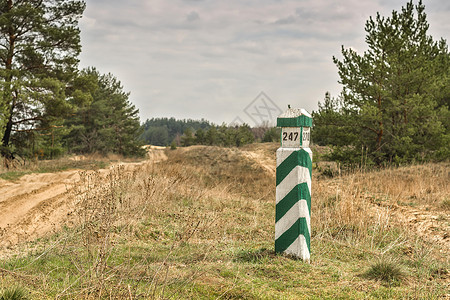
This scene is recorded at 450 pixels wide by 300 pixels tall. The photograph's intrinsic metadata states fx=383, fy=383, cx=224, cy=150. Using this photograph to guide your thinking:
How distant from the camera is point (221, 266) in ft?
13.7

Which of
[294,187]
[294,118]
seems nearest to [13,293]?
[294,187]

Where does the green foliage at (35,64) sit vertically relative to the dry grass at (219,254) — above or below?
above

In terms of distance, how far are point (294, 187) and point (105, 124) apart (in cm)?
4006

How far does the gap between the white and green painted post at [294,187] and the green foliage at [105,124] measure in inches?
1293

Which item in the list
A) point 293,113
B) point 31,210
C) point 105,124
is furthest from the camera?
point 105,124

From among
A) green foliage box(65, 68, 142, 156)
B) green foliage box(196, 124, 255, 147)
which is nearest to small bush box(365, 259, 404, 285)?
green foliage box(65, 68, 142, 156)

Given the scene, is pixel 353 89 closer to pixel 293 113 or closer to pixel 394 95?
pixel 394 95

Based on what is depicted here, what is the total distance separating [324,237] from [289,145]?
6.75 ft

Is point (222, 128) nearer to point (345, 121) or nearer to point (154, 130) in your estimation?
point (345, 121)

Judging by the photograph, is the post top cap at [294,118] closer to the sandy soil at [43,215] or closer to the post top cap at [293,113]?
the post top cap at [293,113]

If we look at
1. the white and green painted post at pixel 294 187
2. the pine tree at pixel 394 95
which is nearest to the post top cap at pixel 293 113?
the white and green painted post at pixel 294 187

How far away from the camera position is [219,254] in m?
4.82

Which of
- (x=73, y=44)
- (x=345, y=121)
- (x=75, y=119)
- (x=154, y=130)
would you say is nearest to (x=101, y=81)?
(x=75, y=119)

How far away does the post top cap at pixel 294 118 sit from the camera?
459 cm
